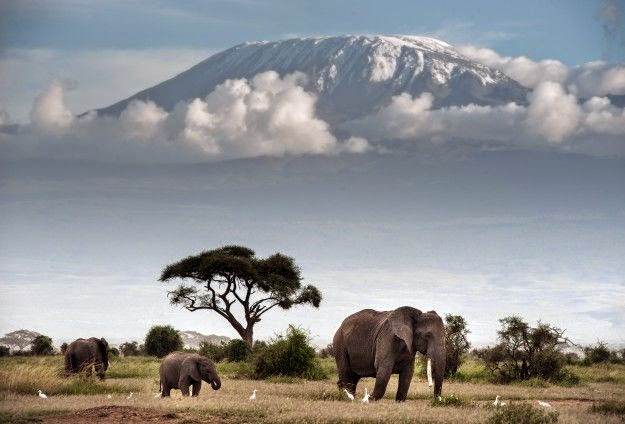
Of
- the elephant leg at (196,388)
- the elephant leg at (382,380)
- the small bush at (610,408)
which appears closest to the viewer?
the small bush at (610,408)

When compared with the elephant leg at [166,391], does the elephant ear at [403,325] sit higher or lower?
higher

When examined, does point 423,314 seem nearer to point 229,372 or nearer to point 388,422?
point 388,422

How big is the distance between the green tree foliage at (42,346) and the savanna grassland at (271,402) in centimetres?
3110

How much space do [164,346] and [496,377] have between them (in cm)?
2898

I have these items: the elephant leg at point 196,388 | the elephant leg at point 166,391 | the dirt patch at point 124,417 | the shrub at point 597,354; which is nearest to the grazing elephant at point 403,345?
the elephant leg at point 196,388

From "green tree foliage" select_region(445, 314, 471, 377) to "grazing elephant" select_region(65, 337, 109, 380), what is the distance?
11462 millimetres

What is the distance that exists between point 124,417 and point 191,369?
702 centimetres

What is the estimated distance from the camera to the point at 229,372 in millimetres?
40500

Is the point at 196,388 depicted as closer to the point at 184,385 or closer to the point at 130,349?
the point at 184,385

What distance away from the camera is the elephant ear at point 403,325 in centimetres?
2450

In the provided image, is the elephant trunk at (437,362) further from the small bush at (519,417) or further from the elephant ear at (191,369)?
the elephant ear at (191,369)

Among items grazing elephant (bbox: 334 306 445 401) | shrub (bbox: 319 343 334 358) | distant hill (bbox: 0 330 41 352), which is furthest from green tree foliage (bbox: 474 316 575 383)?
distant hill (bbox: 0 330 41 352)

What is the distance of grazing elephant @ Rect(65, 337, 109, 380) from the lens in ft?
108

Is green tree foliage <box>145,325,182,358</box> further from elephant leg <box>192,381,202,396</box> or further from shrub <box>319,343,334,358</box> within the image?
elephant leg <box>192,381,202,396</box>
